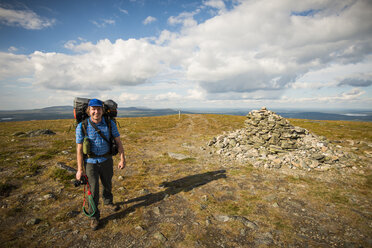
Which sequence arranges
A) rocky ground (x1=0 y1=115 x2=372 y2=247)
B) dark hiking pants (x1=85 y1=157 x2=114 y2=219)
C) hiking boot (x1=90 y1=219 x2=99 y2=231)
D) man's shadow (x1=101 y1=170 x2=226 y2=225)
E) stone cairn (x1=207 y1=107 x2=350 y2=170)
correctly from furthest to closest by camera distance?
stone cairn (x1=207 y1=107 x2=350 y2=170) → man's shadow (x1=101 y1=170 x2=226 y2=225) → dark hiking pants (x1=85 y1=157 x2=114 y2=219) → hiking boot (x1=90 y1=219 x2=99 y2=231) → rocky ground (x1=0 y1=115 x2=372 y2=247)

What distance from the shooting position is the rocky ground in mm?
5578

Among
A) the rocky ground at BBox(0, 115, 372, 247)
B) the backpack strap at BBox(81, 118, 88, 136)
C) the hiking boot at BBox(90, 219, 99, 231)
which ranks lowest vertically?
the rocky ground at BBox(0, 115, 372, 247)

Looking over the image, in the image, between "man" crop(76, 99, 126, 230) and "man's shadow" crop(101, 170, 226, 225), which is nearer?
"man" crop(76, 99, 126, 230)

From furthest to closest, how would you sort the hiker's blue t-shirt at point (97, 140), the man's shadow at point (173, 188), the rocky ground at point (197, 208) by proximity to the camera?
the man's shadow at point (173, 188)
the hiker's blue t-shirt at point (97, 140)
the rocky ground at point (197, 208)

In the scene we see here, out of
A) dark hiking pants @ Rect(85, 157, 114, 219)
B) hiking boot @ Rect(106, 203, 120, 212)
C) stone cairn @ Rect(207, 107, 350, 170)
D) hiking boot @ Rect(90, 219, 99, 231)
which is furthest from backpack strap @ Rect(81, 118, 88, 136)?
stone cairn @ Rect(207, 107, 350, 170)

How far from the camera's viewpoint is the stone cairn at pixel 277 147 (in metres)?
12.8

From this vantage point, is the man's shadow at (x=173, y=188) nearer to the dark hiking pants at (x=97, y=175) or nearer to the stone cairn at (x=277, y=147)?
the dark hiking pants at (x=97, y=175)

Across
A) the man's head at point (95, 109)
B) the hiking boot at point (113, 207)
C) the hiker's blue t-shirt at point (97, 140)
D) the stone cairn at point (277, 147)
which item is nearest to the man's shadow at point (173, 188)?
the hiking boot at point (113, 207)

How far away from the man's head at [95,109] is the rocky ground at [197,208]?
4149 mm

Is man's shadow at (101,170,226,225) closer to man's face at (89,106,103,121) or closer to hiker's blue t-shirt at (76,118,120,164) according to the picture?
hiker's blue t-shirt at (76,118,120,164)

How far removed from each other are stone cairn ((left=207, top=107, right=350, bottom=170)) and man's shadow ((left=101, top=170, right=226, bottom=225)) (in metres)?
4.44

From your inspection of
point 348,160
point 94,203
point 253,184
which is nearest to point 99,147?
point 94,203

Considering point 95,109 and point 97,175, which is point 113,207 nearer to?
point 97,175

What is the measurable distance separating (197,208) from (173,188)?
2.30 meters
